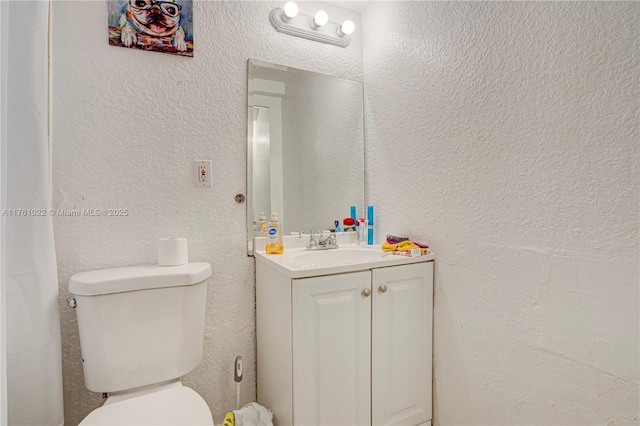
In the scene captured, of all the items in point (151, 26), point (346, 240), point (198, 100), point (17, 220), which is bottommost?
point (346, 240)

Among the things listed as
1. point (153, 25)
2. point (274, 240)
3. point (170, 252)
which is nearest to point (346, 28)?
point (153, 25)

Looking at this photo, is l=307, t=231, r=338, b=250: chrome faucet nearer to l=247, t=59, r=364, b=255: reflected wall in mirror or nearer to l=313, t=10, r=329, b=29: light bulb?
l=247, t=59, r=364, b=255: reflected wall in mirror

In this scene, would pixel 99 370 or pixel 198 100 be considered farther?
pixel 198 100

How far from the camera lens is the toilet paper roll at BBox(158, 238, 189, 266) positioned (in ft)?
4.17

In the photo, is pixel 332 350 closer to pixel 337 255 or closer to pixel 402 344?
pixel 402 344

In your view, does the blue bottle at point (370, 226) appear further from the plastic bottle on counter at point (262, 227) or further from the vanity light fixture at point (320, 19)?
the vanity light fixture at point (320, 19)

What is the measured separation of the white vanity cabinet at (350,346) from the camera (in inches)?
44.4

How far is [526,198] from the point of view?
3.37ft

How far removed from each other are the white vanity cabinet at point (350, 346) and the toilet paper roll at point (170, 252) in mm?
348

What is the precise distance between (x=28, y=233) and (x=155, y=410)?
67 cm

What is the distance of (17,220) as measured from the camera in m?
1.00

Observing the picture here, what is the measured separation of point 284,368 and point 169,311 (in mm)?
468

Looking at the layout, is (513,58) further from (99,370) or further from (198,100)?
(99,370)

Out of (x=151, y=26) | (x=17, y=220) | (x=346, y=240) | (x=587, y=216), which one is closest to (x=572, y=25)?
(x=587, y=216)
